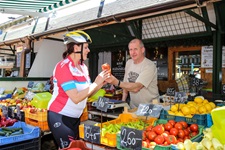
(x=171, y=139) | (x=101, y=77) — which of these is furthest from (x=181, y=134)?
(x=101, y=77)

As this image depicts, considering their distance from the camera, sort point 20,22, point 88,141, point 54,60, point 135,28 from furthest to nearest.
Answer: point 54,60
point 20,22
point 135,28
point 88,141

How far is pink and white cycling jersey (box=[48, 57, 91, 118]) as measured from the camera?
227cm

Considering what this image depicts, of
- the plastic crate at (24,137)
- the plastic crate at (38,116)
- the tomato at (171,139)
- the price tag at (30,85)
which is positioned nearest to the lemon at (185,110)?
the tomato at (171,139)

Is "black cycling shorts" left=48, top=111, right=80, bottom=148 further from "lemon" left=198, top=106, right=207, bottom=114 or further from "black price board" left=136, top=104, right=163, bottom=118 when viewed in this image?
"lemon" left=198, top=106, right=207, bottom=114

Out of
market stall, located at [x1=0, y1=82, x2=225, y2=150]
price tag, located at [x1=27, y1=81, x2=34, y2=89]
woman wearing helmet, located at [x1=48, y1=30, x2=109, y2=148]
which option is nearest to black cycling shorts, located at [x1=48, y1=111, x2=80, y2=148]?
woman wearing helmet, located at [x1=48, y1=30, x2=109, y2=148]

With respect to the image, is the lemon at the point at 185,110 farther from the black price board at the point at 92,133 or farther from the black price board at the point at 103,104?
the black price board at the point at 92,133

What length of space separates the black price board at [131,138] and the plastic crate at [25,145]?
1.31 m

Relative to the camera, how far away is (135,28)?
530 cm

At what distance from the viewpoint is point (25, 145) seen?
2.58 m

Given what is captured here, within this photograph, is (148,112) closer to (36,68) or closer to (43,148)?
(43,148)

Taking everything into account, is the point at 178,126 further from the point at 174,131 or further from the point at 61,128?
the point at 61,128

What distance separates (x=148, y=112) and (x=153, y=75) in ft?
3.63

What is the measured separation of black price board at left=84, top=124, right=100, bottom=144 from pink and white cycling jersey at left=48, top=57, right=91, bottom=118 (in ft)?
1.49

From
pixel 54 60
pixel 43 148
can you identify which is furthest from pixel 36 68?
pixel 43 148
